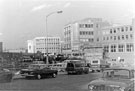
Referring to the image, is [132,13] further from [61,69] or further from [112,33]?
[61,69]

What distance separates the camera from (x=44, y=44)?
5203mm

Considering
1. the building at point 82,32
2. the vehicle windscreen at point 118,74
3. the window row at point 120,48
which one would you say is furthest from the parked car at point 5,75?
the window row at point 120,48

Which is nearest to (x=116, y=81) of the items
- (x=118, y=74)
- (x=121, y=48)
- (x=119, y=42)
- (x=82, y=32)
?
(x=118, y=74)

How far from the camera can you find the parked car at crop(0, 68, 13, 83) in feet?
15.6

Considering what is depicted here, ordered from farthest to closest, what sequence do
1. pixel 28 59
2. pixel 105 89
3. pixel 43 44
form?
→ pixel 28 59 → pixel 43 44 → pixel 105 89

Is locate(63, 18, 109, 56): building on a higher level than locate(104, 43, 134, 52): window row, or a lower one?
higher

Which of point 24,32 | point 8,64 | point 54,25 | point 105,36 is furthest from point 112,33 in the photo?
point 8,64

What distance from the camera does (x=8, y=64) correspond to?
198 inches

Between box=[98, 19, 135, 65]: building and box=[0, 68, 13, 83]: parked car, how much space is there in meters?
2.21

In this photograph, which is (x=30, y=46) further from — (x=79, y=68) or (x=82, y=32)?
(x=79, y=68)

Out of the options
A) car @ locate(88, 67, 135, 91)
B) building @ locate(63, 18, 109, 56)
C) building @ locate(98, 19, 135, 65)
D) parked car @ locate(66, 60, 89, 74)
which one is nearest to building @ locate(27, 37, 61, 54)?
building @ locate(63, 18, 109, 56)

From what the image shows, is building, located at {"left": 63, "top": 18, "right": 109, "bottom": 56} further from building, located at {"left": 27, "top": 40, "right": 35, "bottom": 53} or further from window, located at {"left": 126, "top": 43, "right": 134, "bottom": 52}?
building, located at {"left": 27, "top": 40, "right": 35, "bottom": 53}

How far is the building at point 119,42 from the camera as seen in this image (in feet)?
16.0

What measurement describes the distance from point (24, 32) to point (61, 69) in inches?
114
